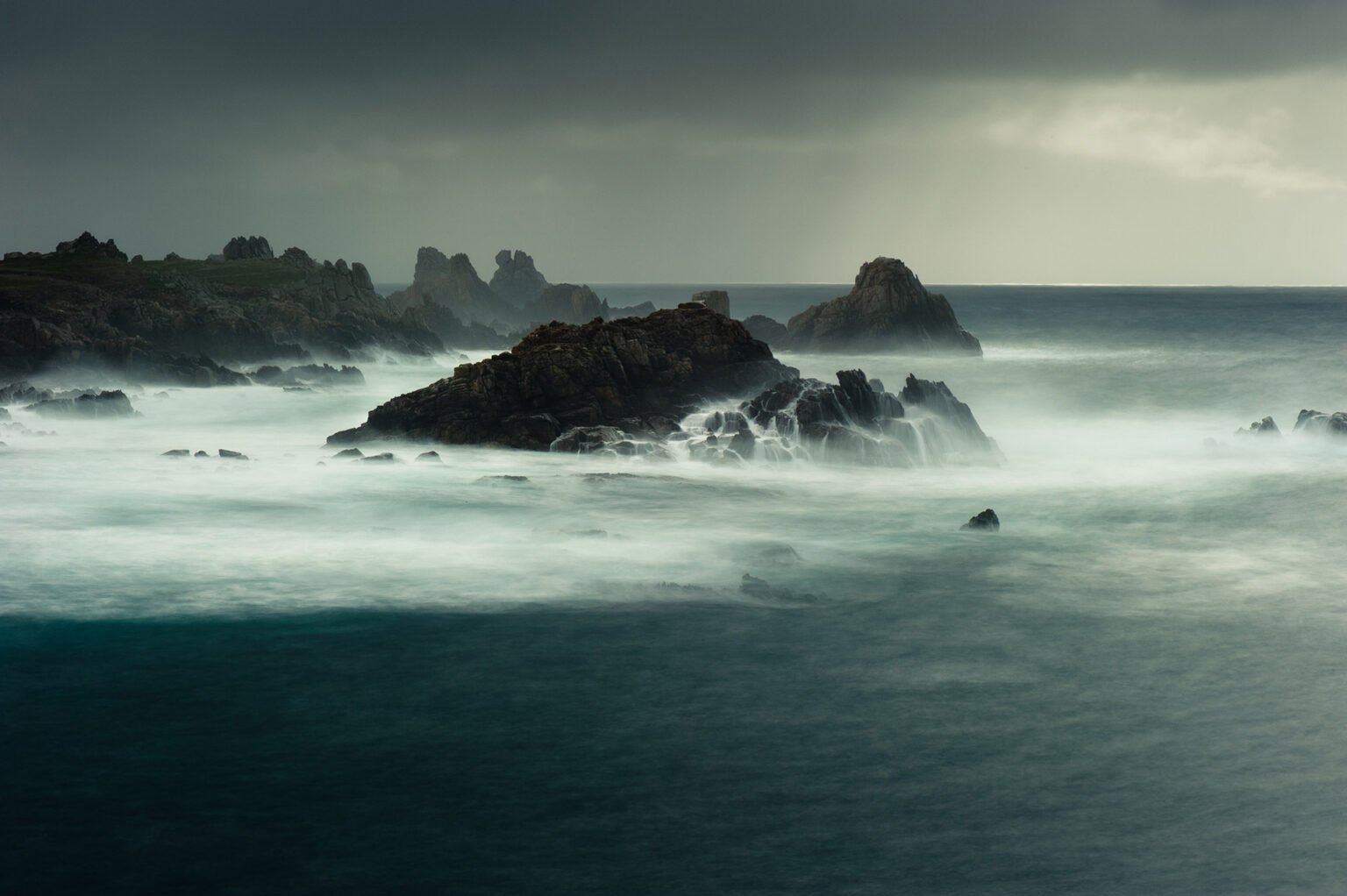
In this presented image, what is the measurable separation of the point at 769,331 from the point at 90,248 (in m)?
65.0

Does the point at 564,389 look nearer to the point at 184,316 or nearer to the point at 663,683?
the point at 663,683

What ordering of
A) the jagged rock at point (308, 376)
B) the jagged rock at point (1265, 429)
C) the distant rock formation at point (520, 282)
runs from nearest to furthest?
the jagged rock at point (1265, 429), the jagged rock at point (308, 376), the distant rock formation at point (520, 282)

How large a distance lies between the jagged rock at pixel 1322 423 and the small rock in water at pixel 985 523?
942 inches

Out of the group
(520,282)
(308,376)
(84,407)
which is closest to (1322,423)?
(84,407)

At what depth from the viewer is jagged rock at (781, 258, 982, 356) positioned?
95938 mm

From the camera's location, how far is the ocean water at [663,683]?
12.8 meters

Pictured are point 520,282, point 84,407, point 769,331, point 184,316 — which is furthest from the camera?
point 520,282

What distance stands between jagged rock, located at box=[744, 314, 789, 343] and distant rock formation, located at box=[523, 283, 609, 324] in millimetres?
37921

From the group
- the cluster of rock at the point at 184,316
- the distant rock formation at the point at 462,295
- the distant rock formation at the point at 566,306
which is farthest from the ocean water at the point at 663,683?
the distant rock formation at the point at 462,295

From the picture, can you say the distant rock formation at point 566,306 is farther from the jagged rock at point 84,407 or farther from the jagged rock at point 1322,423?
the jagged rock at point 1322,423

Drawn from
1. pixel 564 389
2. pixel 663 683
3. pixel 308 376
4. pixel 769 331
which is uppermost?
pixel 769 331

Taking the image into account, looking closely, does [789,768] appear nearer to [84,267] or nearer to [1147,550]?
[1147,550]

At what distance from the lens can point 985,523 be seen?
31.7 meters

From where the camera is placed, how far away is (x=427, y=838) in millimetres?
13008
